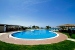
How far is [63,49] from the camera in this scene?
8266 millimetres

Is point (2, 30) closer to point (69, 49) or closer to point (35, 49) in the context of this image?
point (35, 49)

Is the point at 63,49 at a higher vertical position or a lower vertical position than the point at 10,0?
lower

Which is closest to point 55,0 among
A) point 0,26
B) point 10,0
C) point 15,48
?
point 10,0

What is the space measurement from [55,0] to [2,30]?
16.1 m

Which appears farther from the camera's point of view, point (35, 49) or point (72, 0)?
→ point (72, 0)

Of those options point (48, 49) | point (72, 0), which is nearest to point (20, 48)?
point (48, 49)

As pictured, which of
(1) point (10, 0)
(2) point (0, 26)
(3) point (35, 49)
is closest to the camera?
(3) point (35, 49)

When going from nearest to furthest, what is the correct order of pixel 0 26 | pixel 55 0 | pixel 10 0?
pixel 10 0 < pixel 55 0 < pixel 0 26

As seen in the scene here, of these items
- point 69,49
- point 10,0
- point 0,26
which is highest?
point 10,0

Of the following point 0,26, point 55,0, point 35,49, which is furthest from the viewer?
point 0,26

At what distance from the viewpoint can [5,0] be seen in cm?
1803

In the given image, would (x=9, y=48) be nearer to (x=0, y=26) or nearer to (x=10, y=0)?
(x=10, y=0)

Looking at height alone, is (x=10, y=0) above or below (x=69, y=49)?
above

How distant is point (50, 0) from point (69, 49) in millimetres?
16166
